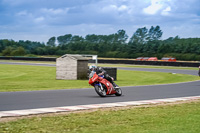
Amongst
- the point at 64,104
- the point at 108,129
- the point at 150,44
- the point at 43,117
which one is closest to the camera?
the point at 108,129

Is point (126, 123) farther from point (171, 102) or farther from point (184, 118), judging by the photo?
point (171, 102)

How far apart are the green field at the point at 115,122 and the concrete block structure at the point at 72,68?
17.5 metres

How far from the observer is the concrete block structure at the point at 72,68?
28.6 metres

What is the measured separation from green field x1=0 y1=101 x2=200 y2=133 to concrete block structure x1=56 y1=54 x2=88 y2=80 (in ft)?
57.5

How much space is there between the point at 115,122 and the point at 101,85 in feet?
20.6

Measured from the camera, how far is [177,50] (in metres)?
102

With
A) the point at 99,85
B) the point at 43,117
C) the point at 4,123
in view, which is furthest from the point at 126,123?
the point at 99,85

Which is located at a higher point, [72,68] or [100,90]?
[72,68]

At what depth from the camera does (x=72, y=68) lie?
94.2ft

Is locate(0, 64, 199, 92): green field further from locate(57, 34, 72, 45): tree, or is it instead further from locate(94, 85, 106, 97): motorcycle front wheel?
locate(57, 34, 72, 45): tree

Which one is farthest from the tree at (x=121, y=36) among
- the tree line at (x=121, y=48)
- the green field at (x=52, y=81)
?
the green field at (x=52, y=81)

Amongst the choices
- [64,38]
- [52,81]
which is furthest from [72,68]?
[64,38]

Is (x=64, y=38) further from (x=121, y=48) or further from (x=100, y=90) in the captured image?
(x=100, y=90)

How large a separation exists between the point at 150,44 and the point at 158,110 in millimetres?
100254
